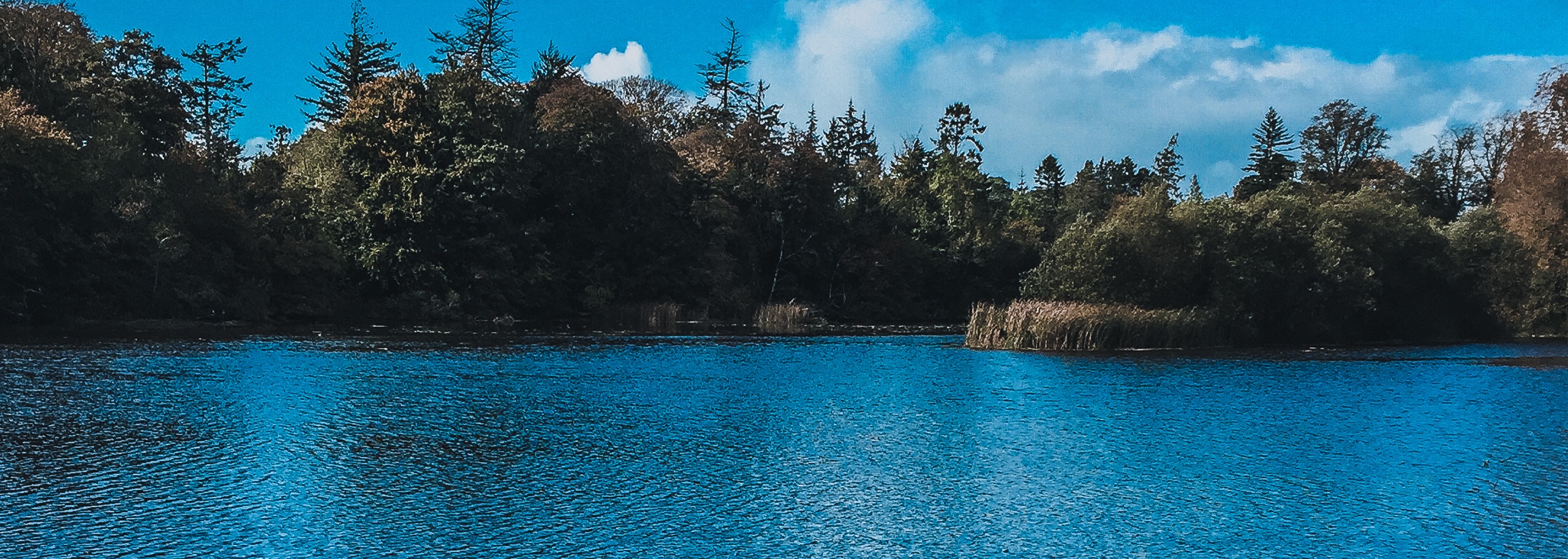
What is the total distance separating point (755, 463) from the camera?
54.3ft

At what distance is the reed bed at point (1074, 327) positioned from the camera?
1646 inches

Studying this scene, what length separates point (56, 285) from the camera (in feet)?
149

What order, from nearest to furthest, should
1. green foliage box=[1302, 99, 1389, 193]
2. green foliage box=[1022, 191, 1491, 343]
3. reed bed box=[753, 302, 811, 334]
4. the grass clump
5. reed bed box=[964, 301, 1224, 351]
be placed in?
reed bed box=[964, 301, 1224, 351], green foliage box=[1022, 191, 1491, 343], the grass clump, reed bed box=[753, 302, 811, 334], green foliage box=[1302, 99, 1389, 193]

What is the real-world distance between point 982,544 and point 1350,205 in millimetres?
49052

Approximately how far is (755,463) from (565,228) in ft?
168

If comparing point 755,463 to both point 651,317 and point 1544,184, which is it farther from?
point 1544,184

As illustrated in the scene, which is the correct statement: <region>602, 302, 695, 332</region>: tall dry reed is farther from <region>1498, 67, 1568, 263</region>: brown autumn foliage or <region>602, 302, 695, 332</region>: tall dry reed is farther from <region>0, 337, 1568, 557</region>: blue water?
<region>1498, 67, 1568, 263</region>: brown autumn foliage

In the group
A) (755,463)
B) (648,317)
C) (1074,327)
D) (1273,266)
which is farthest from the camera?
(648,317)

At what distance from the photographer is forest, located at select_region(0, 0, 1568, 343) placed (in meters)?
47.5

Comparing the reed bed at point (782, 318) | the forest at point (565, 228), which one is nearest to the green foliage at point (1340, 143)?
the forest at point (565, 228)

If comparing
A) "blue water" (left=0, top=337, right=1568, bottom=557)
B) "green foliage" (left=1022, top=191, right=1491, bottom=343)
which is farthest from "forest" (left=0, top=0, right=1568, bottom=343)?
"blue water" (left=0, top=337, right=1568, bottom=557)

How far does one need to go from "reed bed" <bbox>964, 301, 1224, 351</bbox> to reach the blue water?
36.9 ft

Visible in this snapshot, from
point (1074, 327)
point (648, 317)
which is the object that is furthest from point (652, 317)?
point (1074, 327)

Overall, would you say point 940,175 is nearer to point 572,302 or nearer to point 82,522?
point 572,302
